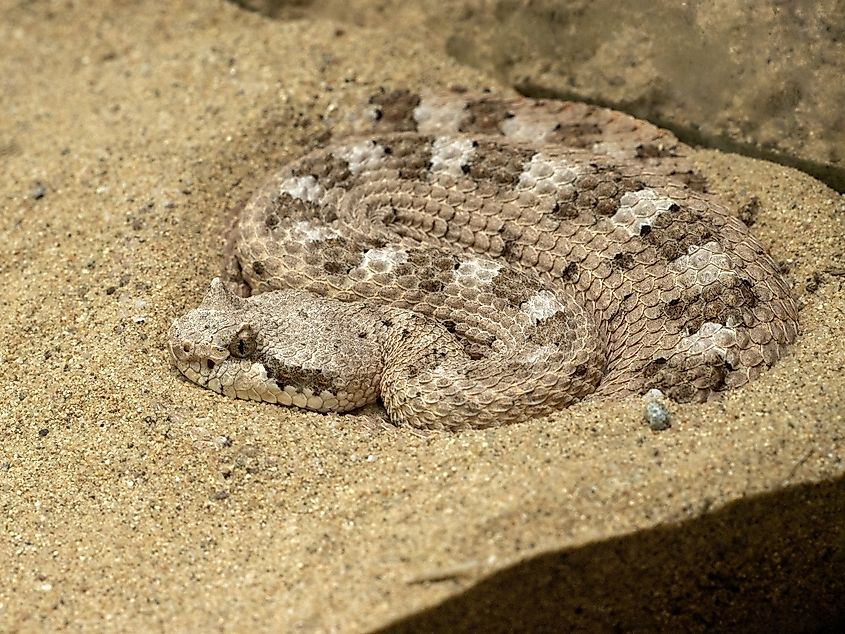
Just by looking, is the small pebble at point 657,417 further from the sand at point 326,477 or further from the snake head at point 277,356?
the snake head at point 277,356

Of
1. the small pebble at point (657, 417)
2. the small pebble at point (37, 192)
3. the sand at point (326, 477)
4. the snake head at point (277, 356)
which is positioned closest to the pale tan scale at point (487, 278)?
the snake head at point (277, 356)

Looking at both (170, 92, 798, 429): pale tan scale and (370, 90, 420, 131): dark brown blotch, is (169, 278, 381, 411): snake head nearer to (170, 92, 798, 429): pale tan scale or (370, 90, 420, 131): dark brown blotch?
(170, 92, 798, 429): pale tan scale

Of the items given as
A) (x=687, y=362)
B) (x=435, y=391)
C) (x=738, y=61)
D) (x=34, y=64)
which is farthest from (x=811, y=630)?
(x=34, y=64)

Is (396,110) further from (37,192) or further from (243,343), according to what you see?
(37,192)

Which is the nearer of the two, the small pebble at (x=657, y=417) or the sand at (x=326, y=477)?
the sand at (x=326, y=477)

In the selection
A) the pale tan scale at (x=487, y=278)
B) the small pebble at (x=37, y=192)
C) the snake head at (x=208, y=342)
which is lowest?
the small pebble at (x=37, y=192)

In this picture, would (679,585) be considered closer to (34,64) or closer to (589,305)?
(589,305)

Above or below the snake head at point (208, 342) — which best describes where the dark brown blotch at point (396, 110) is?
above
